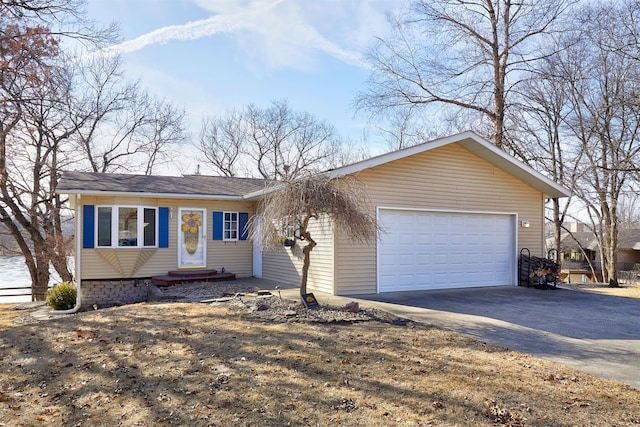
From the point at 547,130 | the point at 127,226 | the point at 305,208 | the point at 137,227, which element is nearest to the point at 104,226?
the point at 127,226

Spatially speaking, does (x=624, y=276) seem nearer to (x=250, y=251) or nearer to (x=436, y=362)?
(x=250, y=251)

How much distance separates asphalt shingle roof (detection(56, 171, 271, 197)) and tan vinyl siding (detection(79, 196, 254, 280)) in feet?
1.03

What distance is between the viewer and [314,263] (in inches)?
408

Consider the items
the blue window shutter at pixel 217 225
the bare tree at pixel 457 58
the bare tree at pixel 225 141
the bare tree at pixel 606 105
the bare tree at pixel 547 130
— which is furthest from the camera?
the bare tree at pixel 225 141

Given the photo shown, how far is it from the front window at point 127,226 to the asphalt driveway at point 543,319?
465cm

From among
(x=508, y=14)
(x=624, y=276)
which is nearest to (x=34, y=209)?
(x=508, y=14)

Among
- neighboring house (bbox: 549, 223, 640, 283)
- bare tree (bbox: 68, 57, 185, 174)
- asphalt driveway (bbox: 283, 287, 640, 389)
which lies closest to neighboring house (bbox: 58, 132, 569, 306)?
asphalt driveway (bbox: 283, 287, 640, 389)

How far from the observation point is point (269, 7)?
11492 mm

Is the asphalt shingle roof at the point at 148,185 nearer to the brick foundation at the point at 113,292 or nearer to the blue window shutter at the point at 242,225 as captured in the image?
the blue window shutter at the point at 242,225

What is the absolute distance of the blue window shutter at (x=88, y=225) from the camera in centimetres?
1110

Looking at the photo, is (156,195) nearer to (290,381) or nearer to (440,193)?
(440,193)

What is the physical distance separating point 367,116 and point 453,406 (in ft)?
50.6

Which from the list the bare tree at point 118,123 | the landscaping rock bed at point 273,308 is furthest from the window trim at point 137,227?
the bare tree at point 118,123

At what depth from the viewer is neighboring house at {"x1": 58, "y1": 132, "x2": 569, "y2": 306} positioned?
395 inches
